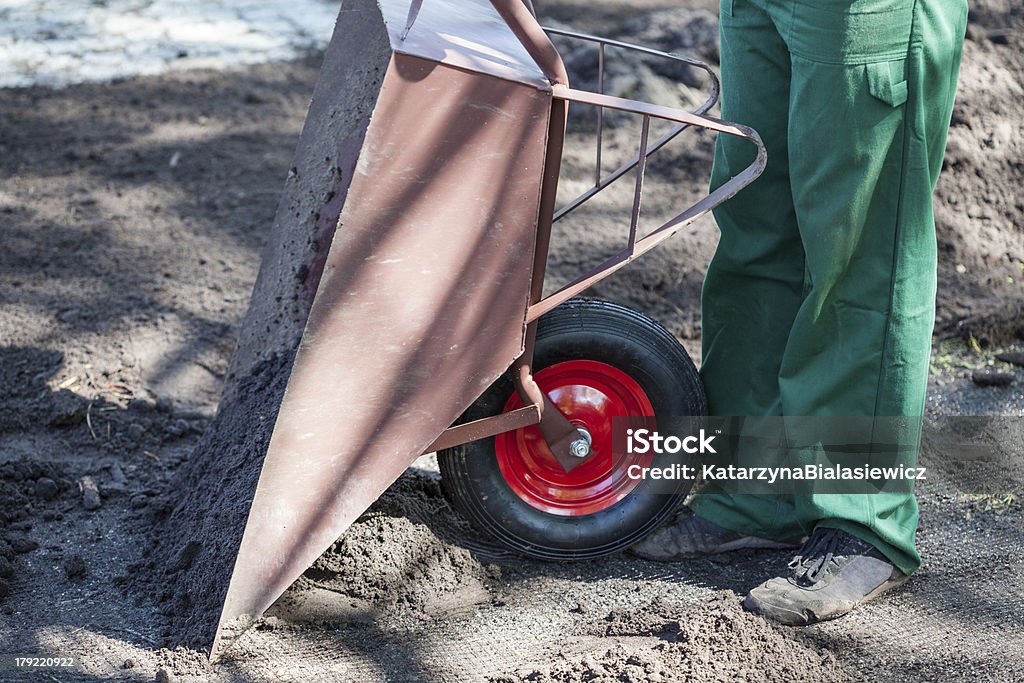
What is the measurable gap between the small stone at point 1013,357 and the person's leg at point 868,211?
114 centimetres

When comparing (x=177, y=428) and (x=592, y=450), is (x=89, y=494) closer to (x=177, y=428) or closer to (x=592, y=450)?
(x=177, y=428)

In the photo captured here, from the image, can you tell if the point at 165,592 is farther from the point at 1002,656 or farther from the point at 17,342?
the point at 1002,656

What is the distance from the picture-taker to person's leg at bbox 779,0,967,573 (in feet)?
6.58

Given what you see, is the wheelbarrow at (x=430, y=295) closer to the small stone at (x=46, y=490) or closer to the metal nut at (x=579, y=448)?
the metal nut at (x=579, y=448)

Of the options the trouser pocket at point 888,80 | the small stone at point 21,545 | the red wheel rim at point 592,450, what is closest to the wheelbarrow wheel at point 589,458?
the red wheel rim at point 592,450

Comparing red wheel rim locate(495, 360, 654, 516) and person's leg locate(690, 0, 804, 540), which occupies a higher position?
person's leg locate(690, 0, 804, 540)

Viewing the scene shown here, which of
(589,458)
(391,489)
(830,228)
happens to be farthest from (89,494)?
(830,228)

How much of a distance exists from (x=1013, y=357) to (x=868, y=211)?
1.39m

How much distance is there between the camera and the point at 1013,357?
10.5 ft

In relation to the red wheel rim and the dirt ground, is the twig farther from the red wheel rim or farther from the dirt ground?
the red wheel rim

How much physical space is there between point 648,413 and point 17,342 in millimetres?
1938

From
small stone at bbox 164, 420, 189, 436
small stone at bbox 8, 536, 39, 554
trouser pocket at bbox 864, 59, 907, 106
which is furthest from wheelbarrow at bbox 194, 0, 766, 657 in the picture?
small stone at bbox 164, 420, 189, 436

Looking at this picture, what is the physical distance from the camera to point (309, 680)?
1.91 meters

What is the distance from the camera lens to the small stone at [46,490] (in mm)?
2381
